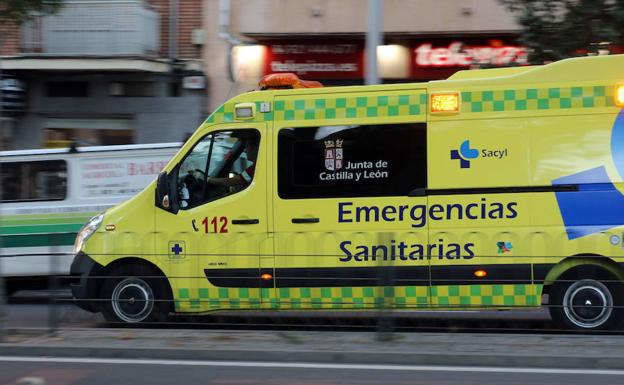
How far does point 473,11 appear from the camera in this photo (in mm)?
16062

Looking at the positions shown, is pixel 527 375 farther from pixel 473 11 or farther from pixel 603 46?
pixel 473 11

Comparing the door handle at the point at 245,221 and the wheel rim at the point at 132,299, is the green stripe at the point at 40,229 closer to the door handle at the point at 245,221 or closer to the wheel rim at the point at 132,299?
the wheel rim at the point at 132,299

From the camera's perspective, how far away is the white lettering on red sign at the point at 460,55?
16109 millimetres

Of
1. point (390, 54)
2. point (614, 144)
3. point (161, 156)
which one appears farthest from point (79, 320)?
point (390, 54)

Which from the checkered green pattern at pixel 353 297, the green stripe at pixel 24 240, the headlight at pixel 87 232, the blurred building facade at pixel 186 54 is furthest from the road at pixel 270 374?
the blurred building facade at pixel 186 54

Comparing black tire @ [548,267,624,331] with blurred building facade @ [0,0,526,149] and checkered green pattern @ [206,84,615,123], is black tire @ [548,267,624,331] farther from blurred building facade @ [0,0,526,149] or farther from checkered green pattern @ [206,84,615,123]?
blurred building facade @ [0,0,526,149]

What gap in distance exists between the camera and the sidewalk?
264 inches

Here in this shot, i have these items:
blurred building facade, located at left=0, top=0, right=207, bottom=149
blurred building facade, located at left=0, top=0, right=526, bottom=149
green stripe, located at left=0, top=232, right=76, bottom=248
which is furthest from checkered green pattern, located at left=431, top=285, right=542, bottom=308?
blurred building facade, located at left=0, top=0, right=207, bottom=149

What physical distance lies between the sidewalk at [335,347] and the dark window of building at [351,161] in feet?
5.09

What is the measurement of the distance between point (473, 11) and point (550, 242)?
904 cm

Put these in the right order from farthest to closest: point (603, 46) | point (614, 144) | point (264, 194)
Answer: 1. point (603, 46)
2. point (264, 194)
3. point (614, 144)

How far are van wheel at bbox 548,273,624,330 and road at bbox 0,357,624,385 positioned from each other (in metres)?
1.60

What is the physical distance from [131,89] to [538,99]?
1195cm

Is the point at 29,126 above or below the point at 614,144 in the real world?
above
